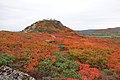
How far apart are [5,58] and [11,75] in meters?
3.04

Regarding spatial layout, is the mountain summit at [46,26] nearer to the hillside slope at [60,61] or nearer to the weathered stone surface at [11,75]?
the hillside slope at [60,61]

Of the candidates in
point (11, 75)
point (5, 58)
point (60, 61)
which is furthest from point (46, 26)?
point (11, 75)

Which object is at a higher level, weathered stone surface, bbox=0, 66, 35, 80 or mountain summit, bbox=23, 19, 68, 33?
mountain summit, bbox=23, 19, 68, 33

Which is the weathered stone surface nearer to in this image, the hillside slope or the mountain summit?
the hillside slope

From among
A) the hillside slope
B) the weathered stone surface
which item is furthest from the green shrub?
the weathered stone surface

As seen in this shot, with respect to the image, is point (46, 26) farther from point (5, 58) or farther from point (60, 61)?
point (5, 58)

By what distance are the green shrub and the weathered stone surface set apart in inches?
52.8

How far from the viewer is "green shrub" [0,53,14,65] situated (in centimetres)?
2092

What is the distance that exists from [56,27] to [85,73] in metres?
40.2

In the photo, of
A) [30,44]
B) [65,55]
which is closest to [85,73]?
[65,55]

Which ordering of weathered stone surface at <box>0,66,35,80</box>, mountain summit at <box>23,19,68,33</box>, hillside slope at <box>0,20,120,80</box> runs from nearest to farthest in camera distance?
weathered stone surface at <box>0,66,35,80</box> → hillside slope at <box>0,20,120,80</box> → mountain summit at <box>23,19,68,33</box>

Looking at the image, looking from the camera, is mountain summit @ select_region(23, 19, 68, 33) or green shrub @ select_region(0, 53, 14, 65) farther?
mountain summit @ select_region(23, 19, 68, 33)

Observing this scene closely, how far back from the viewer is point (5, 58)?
70.6ft

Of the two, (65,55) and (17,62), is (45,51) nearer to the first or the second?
(65,55)
